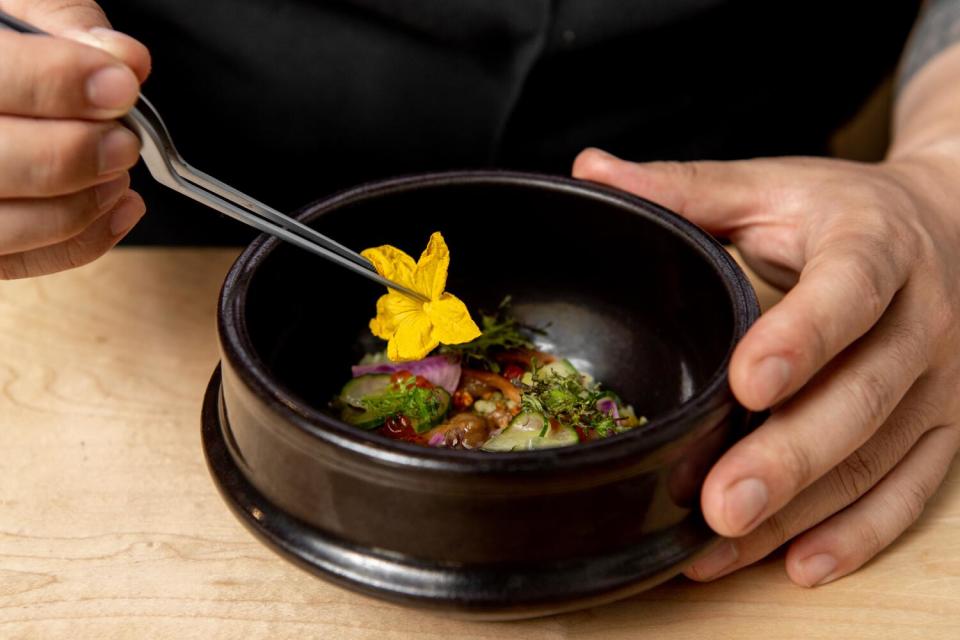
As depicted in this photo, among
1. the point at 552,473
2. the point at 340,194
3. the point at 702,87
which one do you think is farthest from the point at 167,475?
the point at 702,87

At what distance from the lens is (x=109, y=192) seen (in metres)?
1.01

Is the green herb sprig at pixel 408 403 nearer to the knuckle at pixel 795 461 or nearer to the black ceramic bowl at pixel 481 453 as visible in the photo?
the black ceramic bowl at pixel 481 453

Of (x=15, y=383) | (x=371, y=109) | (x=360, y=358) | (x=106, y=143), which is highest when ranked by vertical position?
(x=106, y=143)

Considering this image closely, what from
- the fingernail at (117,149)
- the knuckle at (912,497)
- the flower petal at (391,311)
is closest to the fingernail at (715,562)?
the knuckle at (912,497)

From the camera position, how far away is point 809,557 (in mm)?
1034

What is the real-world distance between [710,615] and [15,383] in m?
0.96

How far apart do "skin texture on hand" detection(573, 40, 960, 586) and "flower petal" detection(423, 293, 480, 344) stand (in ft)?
0.93

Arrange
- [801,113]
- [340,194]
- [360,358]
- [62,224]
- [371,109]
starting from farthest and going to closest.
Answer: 1. [801,113]
2. [371,109]
3. [360,358]
4. [340,194]
5. [62,224]

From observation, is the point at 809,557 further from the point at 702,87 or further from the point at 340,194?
the point at 702,87

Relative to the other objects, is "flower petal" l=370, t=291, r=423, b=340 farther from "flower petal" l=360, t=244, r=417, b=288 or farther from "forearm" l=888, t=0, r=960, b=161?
"forearm" l=888, t=0, r=960, b=161

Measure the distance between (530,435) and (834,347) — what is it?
34cm

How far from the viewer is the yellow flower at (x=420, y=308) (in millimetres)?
1123

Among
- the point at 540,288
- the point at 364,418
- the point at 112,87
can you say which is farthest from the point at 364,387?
the point at 112,87

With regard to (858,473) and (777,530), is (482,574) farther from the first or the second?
(858,473)
